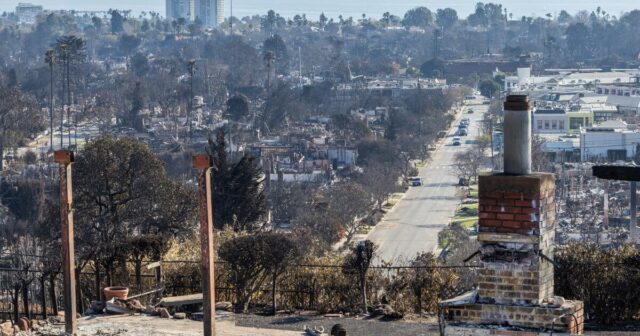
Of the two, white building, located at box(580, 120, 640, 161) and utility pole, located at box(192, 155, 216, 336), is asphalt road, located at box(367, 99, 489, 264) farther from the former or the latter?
utility pole, located at box(192, 155, 216, 336)

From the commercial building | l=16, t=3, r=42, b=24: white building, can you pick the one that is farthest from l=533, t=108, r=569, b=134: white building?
l=16, t=3, r=42, b=24: white building

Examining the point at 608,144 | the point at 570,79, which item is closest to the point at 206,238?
the point at 608,144

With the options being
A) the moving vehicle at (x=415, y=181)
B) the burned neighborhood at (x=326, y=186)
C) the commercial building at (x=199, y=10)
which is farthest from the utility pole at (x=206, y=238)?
the commercial building at (x=199, y=10)

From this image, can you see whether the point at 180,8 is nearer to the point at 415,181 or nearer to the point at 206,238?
the point at 415,181

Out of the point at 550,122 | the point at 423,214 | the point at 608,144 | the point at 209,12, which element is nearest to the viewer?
the point at 423,214

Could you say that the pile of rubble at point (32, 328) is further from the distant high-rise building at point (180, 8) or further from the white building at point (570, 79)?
the distant high-rise building at point (180, 8)
